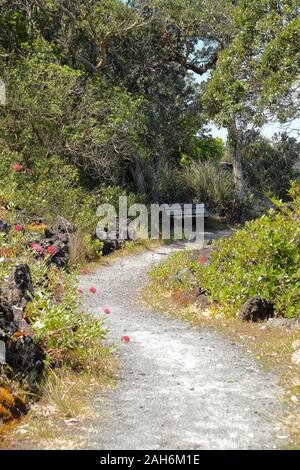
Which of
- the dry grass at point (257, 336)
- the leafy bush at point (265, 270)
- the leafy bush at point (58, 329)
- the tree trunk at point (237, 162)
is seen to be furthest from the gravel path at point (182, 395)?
the tree trunk at point (237, 162)

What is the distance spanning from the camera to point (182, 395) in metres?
5.34

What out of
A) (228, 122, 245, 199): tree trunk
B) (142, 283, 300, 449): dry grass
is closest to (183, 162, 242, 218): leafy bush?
(228, 122, 245, 199): tree trunk

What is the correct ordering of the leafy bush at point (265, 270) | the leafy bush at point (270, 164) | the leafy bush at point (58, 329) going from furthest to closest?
the leafy bush at point (270, 164), the leafy bush at point (265, 270), the leafy bush at point (58, 329)

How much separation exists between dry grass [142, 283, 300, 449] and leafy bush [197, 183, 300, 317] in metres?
0.36

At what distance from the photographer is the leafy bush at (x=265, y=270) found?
26.5 feet

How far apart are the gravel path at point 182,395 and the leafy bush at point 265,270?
936 millimetres

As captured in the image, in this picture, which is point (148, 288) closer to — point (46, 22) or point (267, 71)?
point (267, 71)

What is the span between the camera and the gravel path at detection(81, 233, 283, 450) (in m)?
4.36

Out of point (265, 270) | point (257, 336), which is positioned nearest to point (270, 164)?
point (265, 270)

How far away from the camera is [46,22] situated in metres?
18.2

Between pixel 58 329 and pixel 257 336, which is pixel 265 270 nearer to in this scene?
pixel 257 336

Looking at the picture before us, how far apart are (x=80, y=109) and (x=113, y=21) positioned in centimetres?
360

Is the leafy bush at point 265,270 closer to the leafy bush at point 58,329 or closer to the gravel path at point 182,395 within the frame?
the gravel path at point 182,395

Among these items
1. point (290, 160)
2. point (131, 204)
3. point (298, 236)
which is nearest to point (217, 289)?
point (298, 236)
